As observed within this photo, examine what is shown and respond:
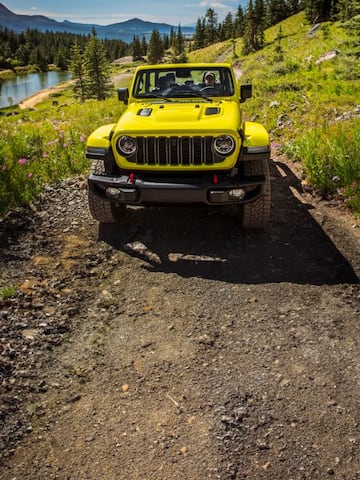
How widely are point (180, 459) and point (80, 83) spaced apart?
71.8m

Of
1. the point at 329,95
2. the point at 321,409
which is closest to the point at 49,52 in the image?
the point at 329,95

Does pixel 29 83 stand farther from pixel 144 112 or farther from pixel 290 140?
pixel 144 112

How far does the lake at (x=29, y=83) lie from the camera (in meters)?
100

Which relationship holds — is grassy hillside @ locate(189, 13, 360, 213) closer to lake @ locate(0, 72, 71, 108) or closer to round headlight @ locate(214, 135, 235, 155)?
round headlight @ locate(214, 135, 235, 155)

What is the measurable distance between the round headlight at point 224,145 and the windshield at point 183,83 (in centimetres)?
184

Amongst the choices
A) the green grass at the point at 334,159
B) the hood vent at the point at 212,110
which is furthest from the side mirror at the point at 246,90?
the green grass at the point at 334,159

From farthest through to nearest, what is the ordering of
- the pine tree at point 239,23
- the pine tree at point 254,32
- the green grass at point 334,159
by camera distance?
1. the pine tree at point 239,23
2. the pine tree at point 254,32
3. the green grass at point 334,159

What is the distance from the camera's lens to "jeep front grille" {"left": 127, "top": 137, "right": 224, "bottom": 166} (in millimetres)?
5301

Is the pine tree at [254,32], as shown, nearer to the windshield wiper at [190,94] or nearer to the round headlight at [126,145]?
the windshield wiper at [190,94]

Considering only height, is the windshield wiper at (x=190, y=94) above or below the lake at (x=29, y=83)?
below

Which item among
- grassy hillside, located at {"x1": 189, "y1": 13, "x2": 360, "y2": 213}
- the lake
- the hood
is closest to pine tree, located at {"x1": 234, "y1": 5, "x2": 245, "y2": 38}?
the lake

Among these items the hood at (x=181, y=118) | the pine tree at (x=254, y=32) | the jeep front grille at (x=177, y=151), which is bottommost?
the jeep front grille at (x=177, y=151)

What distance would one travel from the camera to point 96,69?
193 feet

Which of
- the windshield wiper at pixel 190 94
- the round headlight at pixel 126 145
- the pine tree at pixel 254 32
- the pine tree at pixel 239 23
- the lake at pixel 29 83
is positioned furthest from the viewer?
the lake at pixel 29 83
